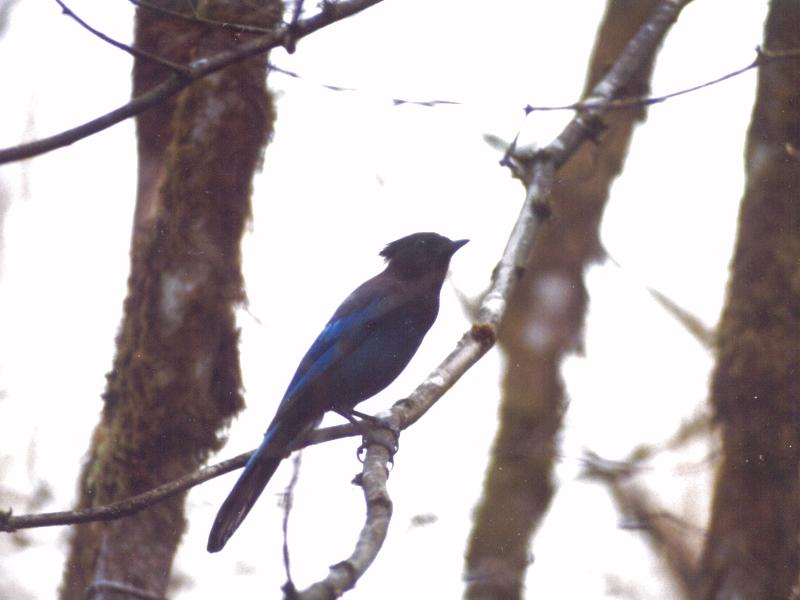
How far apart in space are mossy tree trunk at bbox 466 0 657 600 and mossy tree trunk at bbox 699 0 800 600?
1.05 m

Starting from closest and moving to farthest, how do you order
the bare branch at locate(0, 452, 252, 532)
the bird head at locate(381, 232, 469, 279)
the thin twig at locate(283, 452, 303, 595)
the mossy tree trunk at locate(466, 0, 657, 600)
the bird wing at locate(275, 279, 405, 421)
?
the thin twig at locate(283, 452, 303, 595) → the bare branch at locate(0, 452, 252, 532) → the bird wing at locate(275, 279, 405, 421) → the bird head at locate(381, 232, 469, 279) → the mossy tree trunk at locate(466, 0, 657, 600)

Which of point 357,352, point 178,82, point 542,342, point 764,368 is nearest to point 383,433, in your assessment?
point 178,82

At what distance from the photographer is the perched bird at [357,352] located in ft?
14.3

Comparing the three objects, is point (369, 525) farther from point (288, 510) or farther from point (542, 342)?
point (542, 342)

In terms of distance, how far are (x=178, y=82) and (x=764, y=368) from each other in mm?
4061

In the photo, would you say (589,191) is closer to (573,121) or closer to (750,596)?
(573,121)

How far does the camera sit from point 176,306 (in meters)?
4.84

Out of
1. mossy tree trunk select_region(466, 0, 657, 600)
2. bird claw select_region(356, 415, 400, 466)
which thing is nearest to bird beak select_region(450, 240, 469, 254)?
mossy tree trunk select_region(466, 0, 657, 600)

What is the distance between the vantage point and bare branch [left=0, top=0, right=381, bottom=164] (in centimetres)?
273

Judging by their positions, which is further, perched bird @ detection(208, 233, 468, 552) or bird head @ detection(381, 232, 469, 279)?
bird head @ detection(381, 232, 469, 279)

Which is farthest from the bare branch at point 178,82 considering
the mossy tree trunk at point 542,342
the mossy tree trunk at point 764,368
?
the mossy tree trunk at point 542,342

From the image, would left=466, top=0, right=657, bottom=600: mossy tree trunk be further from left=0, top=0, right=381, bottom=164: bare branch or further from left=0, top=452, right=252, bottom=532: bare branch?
left=0, top=0, right=381, bottom=164: bare branch

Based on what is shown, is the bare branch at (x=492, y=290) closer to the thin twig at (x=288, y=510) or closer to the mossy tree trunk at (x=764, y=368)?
the thin twig at (x=288, y=510)

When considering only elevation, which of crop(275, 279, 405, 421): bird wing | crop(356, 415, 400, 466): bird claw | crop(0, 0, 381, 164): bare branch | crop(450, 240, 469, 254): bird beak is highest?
A: crop(450, 240, 469, 254): bird beak
